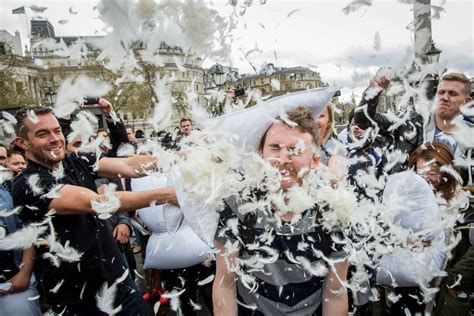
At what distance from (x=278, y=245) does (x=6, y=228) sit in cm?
252

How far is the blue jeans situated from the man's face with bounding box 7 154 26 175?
3458 millimetres

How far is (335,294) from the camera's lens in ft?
6.49

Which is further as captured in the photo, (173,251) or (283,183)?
(173,251)

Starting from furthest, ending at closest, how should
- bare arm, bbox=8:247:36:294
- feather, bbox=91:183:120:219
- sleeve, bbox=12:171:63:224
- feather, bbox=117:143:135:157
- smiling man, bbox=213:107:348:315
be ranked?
1. feather, bbox=117:143:135:157
2. bare arm, bbox=8:247:36:294
3. sleeve, bbox=12:171:63:224
4. feather, bbox=91:183:120:219
5. smiling man, bbox=213:107:348:315

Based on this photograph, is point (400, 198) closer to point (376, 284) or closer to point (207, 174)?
point (376, 284)

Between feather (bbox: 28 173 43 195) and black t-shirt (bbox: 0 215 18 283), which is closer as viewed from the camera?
feather (bbox: 28 173 43 195)

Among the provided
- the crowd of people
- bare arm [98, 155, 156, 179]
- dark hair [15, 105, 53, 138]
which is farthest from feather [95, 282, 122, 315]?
dark hair [15, 105, 53, 138]

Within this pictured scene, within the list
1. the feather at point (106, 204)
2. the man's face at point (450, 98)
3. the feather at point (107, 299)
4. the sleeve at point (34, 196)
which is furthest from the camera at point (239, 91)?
the man's face at point (450, 98)

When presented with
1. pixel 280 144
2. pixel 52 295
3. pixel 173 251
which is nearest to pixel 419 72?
A: pixel 280 144

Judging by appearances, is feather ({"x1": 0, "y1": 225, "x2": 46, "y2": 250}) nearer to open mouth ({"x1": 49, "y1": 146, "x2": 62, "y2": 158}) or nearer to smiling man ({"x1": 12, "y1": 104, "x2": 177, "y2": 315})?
smiling man ({"x1": 12, "y1": 104, "x2": 177, "y2": 315})

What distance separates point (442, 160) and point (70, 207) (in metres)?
2.84

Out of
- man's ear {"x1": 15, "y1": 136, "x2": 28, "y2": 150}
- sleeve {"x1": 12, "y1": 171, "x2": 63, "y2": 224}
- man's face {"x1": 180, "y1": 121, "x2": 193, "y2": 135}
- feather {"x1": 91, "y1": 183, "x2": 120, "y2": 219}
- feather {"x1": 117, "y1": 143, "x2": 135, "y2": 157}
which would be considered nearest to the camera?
feather {"x1": 91, "y1": 183, "x2": 120, "y2": 219}

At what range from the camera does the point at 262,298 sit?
198 centimetres

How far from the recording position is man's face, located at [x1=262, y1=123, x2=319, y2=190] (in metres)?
1.95
